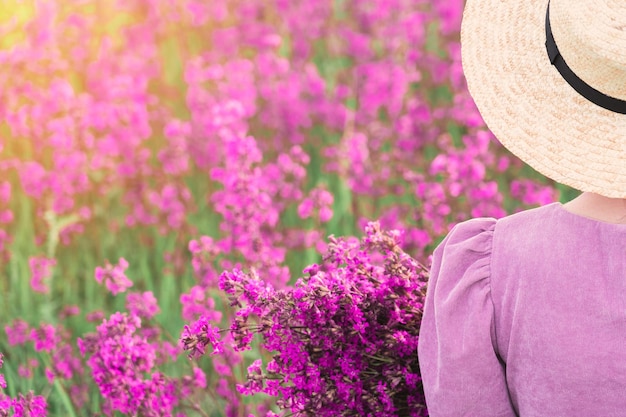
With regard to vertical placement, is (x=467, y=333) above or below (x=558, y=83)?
below

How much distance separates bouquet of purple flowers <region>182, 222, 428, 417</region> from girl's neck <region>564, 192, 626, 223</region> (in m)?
0.57

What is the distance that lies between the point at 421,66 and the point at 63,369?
123 inches

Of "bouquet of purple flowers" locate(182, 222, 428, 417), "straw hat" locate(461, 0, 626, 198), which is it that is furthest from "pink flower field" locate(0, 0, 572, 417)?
"straw hat" locate(461, 0, 626, 198)

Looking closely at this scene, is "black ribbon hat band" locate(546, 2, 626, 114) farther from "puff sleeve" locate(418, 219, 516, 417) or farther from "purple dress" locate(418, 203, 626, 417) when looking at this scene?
"puff sleeve" locate(418, 219, 516, 417)

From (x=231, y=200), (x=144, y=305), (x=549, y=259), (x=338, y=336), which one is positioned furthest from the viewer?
(x=231, y=200)

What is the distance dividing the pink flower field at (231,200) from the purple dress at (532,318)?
34 cm

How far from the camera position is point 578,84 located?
1.89m

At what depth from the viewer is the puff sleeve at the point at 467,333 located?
6.23 ft

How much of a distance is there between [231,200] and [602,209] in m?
1.80

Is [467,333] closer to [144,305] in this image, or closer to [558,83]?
[558,83]

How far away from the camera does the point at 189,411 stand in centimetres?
323

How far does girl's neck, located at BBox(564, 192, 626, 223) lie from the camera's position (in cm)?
184

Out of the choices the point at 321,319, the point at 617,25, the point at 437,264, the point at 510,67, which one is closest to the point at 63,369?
the point at 321,319

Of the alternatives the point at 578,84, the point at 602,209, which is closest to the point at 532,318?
the point at 602,209
